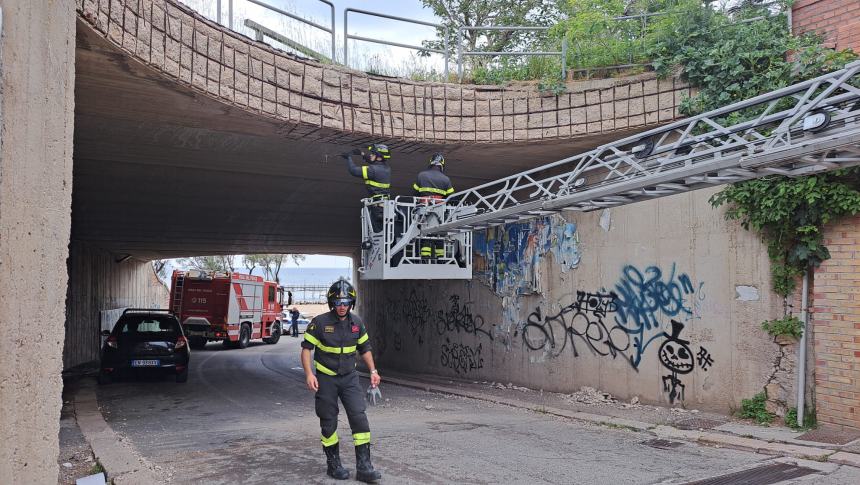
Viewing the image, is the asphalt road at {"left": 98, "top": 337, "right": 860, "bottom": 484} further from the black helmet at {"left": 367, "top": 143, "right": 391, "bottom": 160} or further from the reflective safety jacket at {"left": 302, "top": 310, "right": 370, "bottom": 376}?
the black helmet at {"left": 367, "top": 143, "right": 391, "bottom": 160}

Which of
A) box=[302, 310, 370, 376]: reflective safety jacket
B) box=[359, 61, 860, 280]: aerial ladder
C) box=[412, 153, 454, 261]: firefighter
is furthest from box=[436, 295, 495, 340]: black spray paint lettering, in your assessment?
box=[302, 310, 370, 376]: reflective safety jacket

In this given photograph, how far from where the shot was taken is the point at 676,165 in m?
8.16

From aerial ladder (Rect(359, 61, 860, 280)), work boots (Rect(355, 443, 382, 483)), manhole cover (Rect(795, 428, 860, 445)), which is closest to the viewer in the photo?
aerial ladder (Rect(359, 61, 860, 280))

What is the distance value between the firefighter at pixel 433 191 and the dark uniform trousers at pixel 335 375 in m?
4.08

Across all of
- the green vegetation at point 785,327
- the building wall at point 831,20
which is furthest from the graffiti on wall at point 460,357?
the building wall at point 831,20

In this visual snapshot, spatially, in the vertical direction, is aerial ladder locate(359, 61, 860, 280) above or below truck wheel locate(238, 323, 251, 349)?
above

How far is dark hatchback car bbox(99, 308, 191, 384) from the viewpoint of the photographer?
42.3 ft

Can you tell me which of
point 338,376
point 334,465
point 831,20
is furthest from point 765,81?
point 334,465

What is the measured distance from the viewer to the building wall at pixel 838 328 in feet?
24.9

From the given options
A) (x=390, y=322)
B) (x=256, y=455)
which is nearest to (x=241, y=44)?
(x=256, y=455)

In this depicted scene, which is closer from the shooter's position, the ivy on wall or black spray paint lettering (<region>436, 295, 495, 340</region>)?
the ivy on wall

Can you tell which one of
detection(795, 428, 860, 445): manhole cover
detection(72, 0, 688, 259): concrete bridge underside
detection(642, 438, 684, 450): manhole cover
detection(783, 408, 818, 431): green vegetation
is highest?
detection(72, 0, 688, 259): concrete bridge underside

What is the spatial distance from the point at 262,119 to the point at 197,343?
17.8 meters

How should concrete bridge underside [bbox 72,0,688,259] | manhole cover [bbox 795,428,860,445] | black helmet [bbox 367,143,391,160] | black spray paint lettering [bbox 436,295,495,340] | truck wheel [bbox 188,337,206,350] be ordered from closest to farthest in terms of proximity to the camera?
manhole cover [bbox 795,428,860,445]
concrete bridge underside [bbox 72,0,688,259]
black helmet [bbox 367,143,391,160]
black spray paint lettering [bbox 436,295,495,340]
truck wheel [bbox 188,337,206,350]
